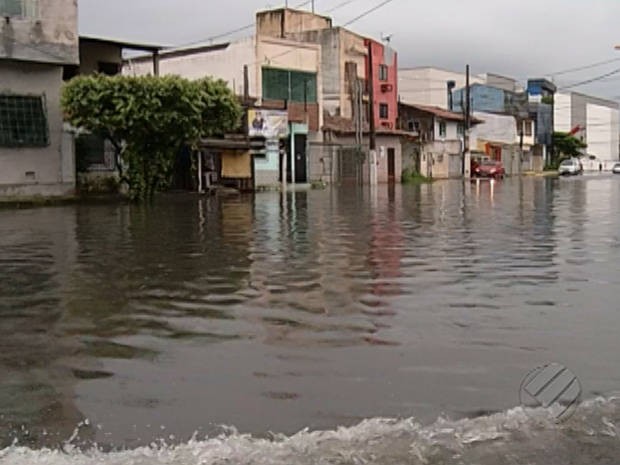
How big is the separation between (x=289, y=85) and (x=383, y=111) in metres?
12.2

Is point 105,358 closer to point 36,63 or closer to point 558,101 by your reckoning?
point 36,63

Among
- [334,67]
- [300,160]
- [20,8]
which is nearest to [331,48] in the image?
[334,67]

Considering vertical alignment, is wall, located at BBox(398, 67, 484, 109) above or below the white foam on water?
above

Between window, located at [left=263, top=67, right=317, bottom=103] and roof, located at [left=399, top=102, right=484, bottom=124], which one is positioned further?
roof, located at [left=399, top=102, right=484, bottom=124]

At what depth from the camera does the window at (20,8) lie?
28078 mm

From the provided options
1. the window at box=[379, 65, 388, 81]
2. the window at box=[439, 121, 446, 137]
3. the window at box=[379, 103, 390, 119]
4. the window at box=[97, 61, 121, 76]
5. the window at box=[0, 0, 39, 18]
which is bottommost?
the window at box=[439, 121, 446, 137]

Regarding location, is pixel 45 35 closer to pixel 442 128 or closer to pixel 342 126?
pixel 342 126

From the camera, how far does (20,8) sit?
28406 millimetres

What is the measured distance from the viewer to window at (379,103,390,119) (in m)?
56.8

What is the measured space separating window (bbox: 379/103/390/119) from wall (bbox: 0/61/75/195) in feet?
96.6

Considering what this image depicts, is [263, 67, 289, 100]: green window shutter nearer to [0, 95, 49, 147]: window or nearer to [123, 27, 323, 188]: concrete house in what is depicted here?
[123, 27, 323, 188]: concrete house

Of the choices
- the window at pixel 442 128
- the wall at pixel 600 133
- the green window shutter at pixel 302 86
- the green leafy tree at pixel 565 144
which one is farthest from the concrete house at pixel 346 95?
the wall at pixel 600 133

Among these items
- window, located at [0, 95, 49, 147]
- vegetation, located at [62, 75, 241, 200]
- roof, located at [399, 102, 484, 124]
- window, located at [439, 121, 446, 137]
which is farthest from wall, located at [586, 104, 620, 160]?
window, located at [0, 95, 49, 147]

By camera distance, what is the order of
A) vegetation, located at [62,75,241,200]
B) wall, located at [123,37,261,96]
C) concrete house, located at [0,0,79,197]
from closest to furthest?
1. vegetation, located at [62,75,241,200]
2. concrete house, located at [0,0,79,197]
3. wall, located at [123,37,261,96]
